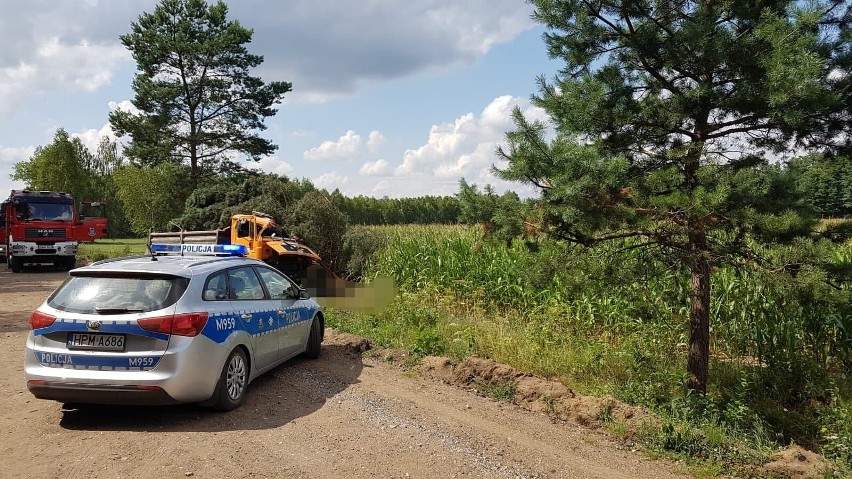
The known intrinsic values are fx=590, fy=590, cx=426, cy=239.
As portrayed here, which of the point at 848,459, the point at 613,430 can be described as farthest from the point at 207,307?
the point at 848,459

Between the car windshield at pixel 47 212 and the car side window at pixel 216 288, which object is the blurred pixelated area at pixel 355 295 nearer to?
the car side window at pixel 216 288

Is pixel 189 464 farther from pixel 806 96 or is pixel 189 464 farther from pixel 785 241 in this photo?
pixel 806 96

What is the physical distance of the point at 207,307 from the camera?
598 centimetres

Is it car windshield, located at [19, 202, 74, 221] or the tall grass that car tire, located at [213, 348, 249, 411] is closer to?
the tall grass

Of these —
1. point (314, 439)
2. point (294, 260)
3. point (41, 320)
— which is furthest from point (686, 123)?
point (294, 260)

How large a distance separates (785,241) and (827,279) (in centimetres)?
53

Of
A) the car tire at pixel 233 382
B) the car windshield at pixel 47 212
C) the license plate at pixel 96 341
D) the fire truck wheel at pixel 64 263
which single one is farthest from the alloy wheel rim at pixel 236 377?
the fire truck wheel at pixel 64 263

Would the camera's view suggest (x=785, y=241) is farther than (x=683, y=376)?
No

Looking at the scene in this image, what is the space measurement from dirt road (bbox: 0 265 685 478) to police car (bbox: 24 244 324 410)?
1.16ft

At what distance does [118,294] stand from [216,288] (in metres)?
0.94

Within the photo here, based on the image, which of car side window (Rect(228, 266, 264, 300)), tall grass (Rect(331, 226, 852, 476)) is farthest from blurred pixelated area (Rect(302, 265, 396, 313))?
car side window (Rect(228, 266, 264, 300))

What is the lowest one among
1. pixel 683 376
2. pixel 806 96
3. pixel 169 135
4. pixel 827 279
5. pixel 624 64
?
pixel 683 376

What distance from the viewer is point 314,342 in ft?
28.3

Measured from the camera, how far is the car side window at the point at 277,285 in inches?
A: 301
